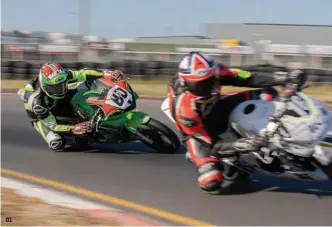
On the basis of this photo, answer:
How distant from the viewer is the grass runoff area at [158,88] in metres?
15.0

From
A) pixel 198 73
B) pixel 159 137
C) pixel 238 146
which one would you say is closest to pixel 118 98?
pixel 159 137

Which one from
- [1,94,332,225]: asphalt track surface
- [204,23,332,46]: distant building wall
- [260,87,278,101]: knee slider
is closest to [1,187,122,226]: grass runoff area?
[1,94,332,225]: asphalt track surface

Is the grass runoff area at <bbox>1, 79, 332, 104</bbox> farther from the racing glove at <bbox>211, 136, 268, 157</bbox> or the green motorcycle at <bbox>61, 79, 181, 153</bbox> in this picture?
the racing glove at <bbox>211, 136, 268, 157</bbox>

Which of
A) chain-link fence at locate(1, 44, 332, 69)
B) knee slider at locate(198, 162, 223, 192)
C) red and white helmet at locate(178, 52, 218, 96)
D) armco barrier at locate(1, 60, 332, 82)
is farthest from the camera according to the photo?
chain-link fence at locate(1, 44, 332, 69)

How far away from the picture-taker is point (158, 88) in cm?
1653

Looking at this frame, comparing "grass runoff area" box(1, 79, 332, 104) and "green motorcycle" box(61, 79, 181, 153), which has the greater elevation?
"green motorcycle" box(61, 79, 181, 153)

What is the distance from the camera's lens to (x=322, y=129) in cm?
481

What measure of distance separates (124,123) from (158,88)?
9.08m

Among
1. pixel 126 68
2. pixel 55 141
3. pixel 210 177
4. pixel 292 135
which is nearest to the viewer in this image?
pixel 292 135

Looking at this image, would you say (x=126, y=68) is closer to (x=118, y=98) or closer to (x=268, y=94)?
(x=118, y=98)

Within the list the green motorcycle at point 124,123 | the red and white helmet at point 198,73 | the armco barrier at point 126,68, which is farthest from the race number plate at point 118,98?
the armco barrier at point 126,68

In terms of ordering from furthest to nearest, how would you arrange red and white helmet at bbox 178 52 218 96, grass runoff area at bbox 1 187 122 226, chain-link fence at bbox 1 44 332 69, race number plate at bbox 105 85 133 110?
chain-link fence at bbox 1 44 332 69, race number plate at bbox 105 85 133 110, red and white helmet at bbox 178 52 218 96, grass runoff area at bbox 1 187 122 226

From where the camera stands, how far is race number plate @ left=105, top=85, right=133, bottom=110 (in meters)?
7.45

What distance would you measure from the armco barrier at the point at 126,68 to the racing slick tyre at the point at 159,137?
34.2ft
